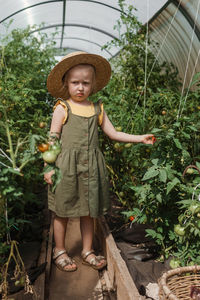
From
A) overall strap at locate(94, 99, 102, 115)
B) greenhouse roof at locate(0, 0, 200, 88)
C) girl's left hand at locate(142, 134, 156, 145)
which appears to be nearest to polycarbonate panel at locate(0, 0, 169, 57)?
greenhouse roof at locate(0, 0, 200, 88)

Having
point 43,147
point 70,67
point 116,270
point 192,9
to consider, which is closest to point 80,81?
point 70,67

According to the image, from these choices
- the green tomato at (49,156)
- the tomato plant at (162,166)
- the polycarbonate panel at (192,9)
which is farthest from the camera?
the polycarbonate panel at (192,9)

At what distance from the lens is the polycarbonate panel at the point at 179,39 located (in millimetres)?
3873

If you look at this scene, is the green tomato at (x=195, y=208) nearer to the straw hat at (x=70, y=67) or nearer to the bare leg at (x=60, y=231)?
the bare leg at (x=60, y=231)

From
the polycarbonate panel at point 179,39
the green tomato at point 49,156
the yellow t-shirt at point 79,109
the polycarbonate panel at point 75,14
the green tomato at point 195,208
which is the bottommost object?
the green tomato at point 195,208

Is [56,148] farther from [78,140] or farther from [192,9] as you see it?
[192,9]

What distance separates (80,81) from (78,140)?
36cm

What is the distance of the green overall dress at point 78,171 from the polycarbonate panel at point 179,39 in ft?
6.92

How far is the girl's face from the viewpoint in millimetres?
1891

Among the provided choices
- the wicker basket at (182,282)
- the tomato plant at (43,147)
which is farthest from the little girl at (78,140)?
the tomato plant at (43,147)

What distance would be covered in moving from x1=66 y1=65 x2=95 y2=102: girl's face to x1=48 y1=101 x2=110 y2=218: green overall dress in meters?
0.10

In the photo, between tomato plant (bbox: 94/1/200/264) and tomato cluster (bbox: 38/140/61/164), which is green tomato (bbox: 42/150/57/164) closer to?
tomato cluster (bbox: 38/140/61/164)

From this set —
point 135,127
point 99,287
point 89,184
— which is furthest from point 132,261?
point 135,127

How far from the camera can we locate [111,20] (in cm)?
662
